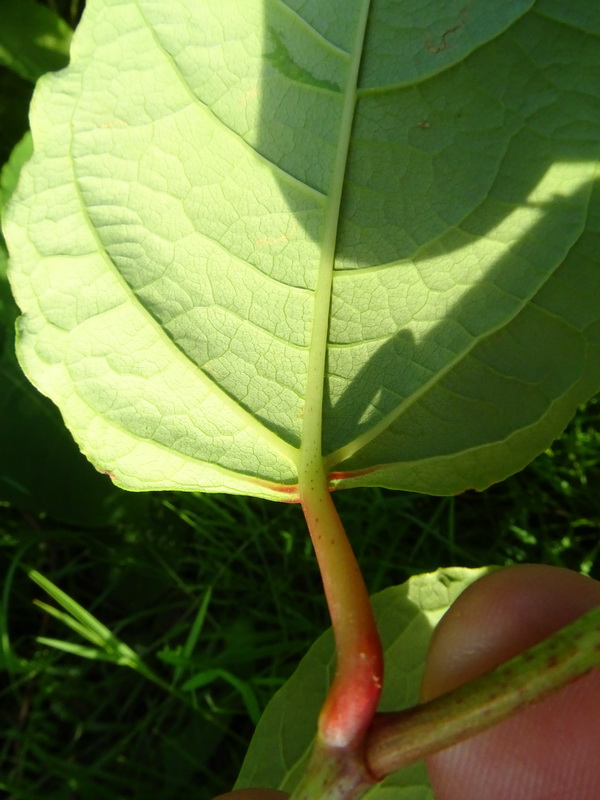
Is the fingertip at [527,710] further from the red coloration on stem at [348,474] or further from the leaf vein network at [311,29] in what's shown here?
the leaf vein network at [311,29]

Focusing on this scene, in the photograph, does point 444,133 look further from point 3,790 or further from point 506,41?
point 3,790

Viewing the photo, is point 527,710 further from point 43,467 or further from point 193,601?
point 43,467

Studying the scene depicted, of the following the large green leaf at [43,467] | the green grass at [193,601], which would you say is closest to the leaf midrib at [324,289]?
the green grass at [193,601]

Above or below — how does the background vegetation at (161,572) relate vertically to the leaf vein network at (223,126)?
below

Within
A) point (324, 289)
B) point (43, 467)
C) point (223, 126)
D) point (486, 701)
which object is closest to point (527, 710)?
point (486, 701)

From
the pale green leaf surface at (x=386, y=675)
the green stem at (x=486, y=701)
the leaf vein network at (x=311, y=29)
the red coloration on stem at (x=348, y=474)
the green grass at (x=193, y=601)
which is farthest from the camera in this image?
the green grass at (x=193, y=601)

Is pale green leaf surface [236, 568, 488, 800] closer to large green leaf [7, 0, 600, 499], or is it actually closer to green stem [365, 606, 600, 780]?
large green leaf [7, 0, 600, 499]

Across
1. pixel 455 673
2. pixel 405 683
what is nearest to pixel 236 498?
pixel 405 683

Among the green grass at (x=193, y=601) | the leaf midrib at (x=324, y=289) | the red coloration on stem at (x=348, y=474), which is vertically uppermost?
the leaf midrib at (x=324, y=289)
